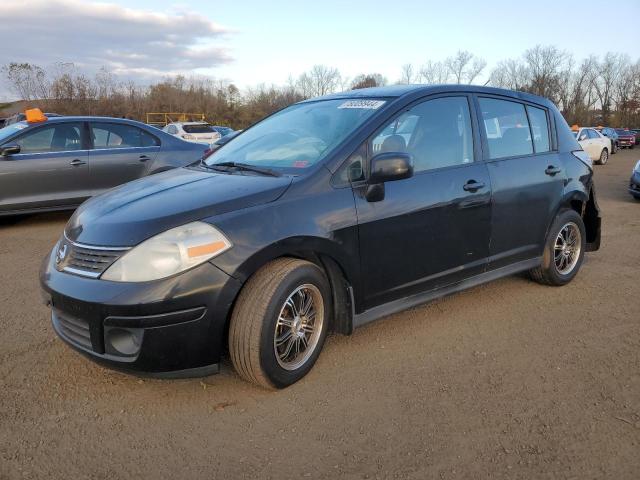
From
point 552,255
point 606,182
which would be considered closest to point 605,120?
point 606,182

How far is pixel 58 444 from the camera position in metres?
2.54

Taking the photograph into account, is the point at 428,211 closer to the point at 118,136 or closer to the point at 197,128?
the point at 118,136

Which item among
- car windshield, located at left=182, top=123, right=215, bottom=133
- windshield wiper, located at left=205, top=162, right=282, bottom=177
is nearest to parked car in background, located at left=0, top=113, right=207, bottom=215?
windshield wiper, located at left=205, top=162, right=282, bottom=177

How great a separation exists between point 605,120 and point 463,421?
281ft

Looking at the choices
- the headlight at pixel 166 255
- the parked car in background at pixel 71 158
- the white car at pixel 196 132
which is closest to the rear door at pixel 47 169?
the parked car in background at pixel 71 158

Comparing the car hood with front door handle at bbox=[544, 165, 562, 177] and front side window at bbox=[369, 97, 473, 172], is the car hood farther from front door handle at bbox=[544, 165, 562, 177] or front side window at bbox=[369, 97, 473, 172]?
front door handle at bbox=[544, 165, 562, 177]

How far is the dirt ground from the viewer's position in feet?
7.89

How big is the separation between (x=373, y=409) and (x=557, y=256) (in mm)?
2856

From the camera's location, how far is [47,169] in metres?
7.31

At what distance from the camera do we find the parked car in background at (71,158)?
23.5 feet

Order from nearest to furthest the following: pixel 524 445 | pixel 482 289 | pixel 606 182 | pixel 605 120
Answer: pixel 524 445 < pixel 482 289 < pixel 606 182 < pixel 605 120

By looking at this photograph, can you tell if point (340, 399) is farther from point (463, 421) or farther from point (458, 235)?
point (458, 235)

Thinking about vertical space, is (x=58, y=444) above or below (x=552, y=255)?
below

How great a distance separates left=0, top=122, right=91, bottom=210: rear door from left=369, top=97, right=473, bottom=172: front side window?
18.4ft
